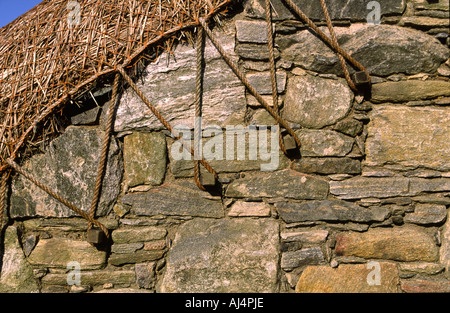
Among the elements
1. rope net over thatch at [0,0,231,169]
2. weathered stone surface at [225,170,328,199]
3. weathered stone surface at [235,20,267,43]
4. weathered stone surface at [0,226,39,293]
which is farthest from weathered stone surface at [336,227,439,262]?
weathered stone surface at [0,226,39,293]

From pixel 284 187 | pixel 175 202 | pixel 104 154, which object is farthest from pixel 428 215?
pixel 104 154

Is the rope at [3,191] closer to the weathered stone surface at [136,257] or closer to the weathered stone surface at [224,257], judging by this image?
the weathered stone surface at [136,257]

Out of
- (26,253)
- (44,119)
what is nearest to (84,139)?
(44,119)

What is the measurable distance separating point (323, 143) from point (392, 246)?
2.08 ft

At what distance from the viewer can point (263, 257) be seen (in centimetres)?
159

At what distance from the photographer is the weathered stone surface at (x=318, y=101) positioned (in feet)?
5.47

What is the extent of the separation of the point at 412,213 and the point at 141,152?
147 centimetres

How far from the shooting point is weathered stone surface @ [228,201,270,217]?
5.40 feet

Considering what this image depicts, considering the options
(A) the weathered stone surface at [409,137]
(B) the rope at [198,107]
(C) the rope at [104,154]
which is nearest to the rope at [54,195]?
(C) the rope at [104,154]

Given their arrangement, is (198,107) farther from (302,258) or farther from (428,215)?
(428,215)

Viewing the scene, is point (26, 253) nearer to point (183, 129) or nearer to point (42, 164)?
point (42, 164)

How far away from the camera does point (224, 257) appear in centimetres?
159

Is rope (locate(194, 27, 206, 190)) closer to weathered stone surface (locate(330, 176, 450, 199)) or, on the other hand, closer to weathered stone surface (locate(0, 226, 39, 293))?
weathered stone surface (locate(330, 176, 450, 199))

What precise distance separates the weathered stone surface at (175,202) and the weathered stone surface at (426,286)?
101 cm
